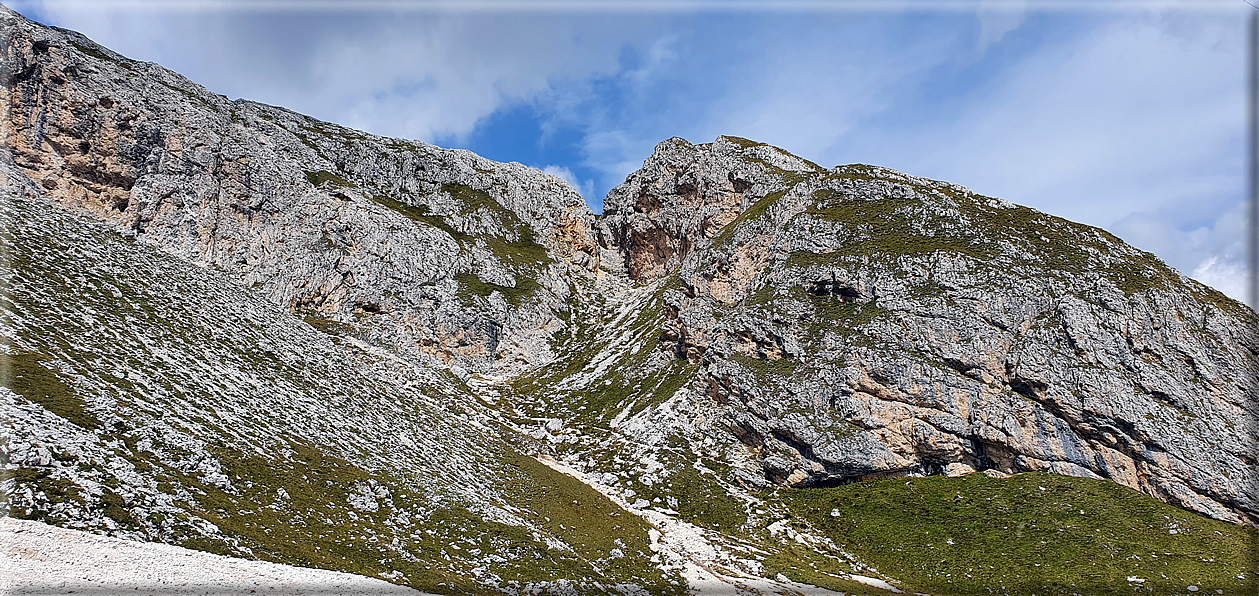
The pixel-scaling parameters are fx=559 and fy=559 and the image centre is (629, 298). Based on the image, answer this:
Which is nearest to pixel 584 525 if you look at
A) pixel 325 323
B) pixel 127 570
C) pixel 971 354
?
pixel 127 570

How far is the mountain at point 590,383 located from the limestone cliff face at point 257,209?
518 mm

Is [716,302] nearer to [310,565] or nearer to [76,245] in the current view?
[310,565]

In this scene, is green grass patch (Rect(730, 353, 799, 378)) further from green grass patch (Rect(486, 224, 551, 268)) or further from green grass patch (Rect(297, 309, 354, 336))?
green grass patch (Rect(297, 309, 354, 336))

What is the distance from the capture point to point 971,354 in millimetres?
56188

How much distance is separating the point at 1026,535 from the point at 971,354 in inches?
788

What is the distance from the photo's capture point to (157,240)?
79.9m

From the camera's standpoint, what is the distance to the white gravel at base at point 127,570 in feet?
61.8

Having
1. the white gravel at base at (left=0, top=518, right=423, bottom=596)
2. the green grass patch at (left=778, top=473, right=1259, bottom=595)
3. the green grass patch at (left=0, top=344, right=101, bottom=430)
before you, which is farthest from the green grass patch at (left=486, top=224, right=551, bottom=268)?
the white gravel at base at (left=0, top=518, right=423, bottom=596)

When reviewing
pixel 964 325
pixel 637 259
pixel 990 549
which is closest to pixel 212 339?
pixel 990 549

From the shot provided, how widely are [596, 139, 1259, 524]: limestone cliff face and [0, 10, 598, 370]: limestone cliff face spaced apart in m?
32.6

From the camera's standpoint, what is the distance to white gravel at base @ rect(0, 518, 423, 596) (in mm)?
18844

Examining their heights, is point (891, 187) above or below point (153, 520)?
above

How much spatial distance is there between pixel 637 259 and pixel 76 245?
272 ft

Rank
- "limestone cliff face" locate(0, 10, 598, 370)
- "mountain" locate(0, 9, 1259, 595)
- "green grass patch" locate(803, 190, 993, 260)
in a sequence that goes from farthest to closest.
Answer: "limestone cliff face" locate(0, 10, 598, 370), "green grass patch" locate(803, 190, 993, 260), "mountain" locate(0, 9, 1259, 595)
